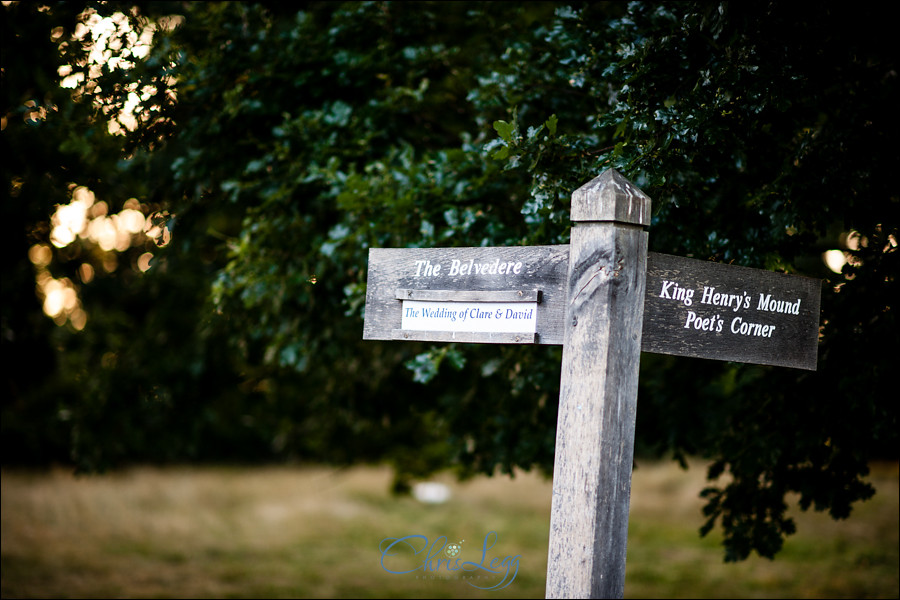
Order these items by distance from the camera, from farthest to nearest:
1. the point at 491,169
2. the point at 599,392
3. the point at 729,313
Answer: the point at 491,169 → the point at 729,313 → the point at 599,392

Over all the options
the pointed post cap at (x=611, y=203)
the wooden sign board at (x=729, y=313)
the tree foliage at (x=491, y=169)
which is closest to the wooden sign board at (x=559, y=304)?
the wooden sign board at (x=729, y=313)

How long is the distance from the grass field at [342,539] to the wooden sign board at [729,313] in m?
3.42

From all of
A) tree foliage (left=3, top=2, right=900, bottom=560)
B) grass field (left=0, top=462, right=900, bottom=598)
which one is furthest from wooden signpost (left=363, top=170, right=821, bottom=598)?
grass field (left=0, top=462, right=900, bottom=598)

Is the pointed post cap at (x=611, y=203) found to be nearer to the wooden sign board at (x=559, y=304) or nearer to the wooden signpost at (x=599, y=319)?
the wooden signpost at (x=599, y=319)

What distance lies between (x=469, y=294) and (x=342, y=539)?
1032cm

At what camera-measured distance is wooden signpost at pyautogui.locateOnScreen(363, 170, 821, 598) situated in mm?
2279

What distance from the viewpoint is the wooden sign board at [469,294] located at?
8.07 ft

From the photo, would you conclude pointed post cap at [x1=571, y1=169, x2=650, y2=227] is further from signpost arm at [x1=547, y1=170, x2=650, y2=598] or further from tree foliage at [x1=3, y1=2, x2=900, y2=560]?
tree foliage at [x1=3, y1=2, x2=900, y2=560]

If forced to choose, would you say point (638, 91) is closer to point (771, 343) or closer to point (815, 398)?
point (771, 343)

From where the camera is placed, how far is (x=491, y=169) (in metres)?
4.15

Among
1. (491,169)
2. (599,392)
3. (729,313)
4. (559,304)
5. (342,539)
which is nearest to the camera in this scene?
(599,392)

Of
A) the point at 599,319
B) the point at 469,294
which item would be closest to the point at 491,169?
the point at 469,294

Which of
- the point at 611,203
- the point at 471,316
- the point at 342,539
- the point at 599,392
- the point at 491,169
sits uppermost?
the point at 491,169

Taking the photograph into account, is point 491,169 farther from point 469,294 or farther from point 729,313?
point 729,313
